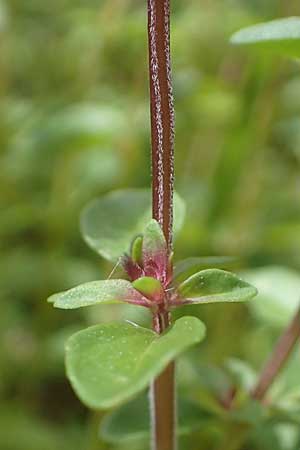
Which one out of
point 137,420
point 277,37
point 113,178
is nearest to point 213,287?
point 277,37

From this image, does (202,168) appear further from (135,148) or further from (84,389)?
(84,389)

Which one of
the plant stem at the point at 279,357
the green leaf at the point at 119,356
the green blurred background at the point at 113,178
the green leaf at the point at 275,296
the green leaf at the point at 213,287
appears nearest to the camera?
the green leaf at the point at 119,356

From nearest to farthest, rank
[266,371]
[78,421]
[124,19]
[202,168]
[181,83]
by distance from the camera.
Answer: [266,371] → [78,421] → [181,83] → [124,19] → [202,168]

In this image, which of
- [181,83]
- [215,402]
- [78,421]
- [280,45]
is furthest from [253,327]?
[280,45]

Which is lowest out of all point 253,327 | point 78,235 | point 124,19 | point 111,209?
point 253,327

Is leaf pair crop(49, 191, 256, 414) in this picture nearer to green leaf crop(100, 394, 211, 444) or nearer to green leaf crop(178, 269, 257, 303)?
green leaf crop(178, 269, 257, 303)

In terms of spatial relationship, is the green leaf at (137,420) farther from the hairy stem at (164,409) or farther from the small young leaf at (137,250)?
the small young leaf at (137,250)

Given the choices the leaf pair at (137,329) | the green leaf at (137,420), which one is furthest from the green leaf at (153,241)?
the green leaf at (137,420)
